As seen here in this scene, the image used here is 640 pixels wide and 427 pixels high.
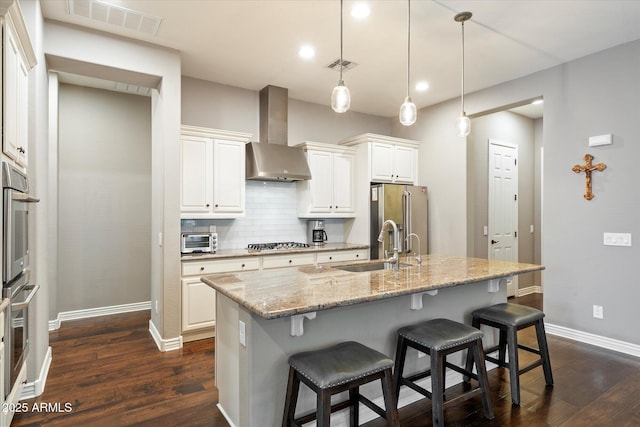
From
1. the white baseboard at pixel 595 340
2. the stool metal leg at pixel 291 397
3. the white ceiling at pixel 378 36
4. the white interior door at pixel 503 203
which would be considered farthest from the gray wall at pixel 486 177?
the stool metal leg at pixel 291 397

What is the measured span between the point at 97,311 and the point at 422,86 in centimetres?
522

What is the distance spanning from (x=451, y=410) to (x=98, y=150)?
5.01 m

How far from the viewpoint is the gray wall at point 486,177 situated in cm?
528

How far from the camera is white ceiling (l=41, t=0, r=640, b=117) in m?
2.92

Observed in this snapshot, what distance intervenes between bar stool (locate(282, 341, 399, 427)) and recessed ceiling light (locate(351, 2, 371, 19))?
2547 mm

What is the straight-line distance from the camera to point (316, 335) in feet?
7.11

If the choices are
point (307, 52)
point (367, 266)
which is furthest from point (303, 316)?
point (307, 52)

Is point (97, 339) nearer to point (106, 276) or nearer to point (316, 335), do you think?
point (106, 276)

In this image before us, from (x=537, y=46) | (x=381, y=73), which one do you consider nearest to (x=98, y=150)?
(x=381, y=73)

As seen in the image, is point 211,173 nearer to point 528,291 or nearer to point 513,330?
point 513,330

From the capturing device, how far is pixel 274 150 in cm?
456

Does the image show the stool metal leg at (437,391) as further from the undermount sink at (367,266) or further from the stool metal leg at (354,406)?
the undermount sink at (367,266)

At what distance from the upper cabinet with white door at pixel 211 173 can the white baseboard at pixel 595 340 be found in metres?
3.85

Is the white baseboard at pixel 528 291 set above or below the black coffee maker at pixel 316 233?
below
